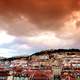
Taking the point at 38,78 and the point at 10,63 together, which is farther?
the point at 10,63

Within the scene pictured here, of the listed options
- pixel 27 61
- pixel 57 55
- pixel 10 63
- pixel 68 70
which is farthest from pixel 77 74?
pixel 10 63

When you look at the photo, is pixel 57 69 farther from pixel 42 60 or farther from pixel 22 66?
pixel 22 66

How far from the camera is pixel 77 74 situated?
16.2 m

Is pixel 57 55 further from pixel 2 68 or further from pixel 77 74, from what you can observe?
pixel 2 68

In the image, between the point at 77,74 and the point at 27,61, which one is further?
the point at 27,61

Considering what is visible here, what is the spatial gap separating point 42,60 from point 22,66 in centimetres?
134

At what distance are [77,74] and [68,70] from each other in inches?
23.8

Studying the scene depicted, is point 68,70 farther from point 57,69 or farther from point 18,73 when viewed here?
point 18,73

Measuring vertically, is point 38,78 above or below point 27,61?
below

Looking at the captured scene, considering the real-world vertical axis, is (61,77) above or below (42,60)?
below

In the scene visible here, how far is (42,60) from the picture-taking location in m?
17.2

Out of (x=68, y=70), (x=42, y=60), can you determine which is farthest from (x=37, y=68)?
(x=68, y=70)

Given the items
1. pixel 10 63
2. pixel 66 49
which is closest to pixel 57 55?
pixel 66 49

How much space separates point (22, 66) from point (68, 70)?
296cm
